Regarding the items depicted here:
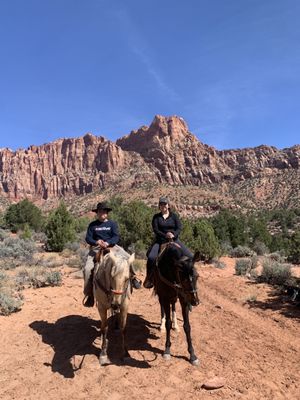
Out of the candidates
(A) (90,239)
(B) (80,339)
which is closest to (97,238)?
(A) (90,239)

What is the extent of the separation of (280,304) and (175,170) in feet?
480

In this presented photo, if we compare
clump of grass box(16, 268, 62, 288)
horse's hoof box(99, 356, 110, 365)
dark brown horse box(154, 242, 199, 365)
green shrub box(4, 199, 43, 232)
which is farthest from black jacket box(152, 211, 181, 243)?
green shrub box(4, 199, 43, 232)

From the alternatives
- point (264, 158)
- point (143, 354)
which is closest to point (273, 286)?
point (143, 354)

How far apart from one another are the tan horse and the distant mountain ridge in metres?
95.2

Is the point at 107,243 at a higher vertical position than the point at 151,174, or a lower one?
lower

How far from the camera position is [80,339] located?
776 centimetres

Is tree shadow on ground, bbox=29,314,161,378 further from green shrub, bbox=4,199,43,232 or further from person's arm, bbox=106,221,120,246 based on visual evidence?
green shrub, bbox=4,199,43,232

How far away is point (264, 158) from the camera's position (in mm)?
161000

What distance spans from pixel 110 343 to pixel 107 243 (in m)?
→ 2.13

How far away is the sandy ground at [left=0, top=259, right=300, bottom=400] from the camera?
5.63m

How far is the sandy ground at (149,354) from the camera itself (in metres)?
5.63

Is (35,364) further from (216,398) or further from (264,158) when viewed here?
(264,158)

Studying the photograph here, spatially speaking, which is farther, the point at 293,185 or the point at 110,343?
the point at 293,185

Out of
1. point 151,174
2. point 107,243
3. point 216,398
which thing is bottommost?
point 216,398
